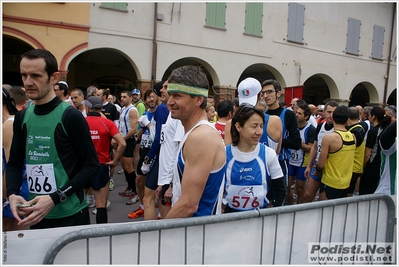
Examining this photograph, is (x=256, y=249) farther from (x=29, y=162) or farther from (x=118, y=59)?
(x=118, y=59)

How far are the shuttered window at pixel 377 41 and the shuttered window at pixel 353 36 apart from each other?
134cm

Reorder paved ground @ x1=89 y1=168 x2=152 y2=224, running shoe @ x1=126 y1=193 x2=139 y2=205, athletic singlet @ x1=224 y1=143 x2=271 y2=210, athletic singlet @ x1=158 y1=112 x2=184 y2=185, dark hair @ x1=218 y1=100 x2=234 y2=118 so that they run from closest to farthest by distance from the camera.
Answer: athletic singlet @ x1=224 y1=143 x2=271 y2=210
athletic singlet @ x1=158 y1=112 x2=184 y2=185
dark hair @ x1=218 y1=100 x2=234 y2=118
paved ground @ x1=89 y1=168 x2=152 y2=224
running shoe @ x1=126 y1=193 x2=139 y2=205

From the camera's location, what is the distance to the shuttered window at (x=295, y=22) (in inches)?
592

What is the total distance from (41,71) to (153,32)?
1084 cm

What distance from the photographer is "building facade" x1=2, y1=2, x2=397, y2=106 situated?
11055 millimetres

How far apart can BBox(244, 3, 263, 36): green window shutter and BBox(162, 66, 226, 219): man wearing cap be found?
12.9m

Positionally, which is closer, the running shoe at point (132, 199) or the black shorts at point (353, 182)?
the black shorts at point (353, 182)

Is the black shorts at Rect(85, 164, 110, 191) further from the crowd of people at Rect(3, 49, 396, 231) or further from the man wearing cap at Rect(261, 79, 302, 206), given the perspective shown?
the man wearing cap at Rect(261, 79, 302, 206)

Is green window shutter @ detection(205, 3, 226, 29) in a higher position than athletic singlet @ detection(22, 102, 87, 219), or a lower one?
higher

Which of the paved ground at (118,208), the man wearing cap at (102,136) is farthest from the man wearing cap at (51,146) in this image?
the paved ground at (118,208)

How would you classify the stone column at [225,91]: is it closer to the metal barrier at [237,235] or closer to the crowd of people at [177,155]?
the crowd of people at [177,155]

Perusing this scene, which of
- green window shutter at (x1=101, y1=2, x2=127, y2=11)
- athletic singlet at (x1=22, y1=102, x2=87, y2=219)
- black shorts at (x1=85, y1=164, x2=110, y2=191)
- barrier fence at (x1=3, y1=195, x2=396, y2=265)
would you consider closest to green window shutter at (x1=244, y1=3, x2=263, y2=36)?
green window shutter at (x1=101, y1=2, x2=127, y2=11)

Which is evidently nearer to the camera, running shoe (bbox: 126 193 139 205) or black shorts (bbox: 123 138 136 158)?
running shoe (bbox: 126 193 139 205)

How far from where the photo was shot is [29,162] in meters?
2.21
